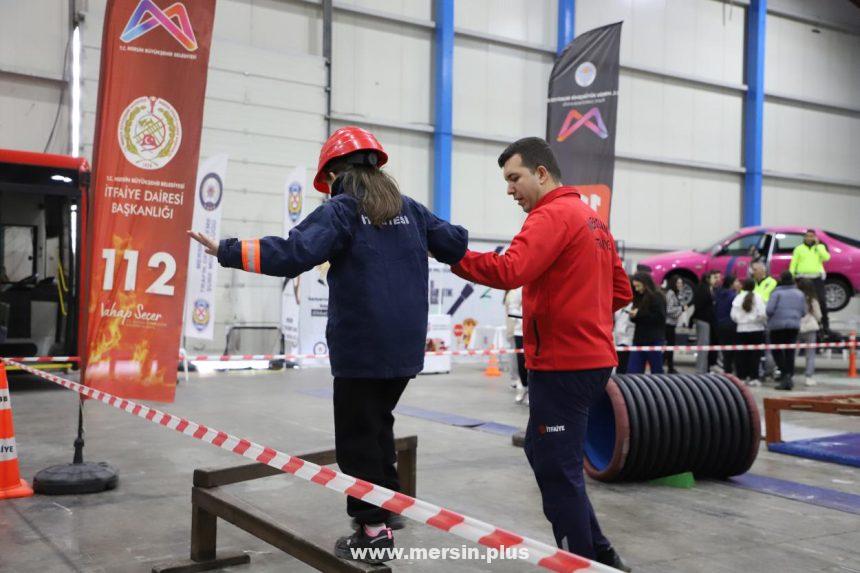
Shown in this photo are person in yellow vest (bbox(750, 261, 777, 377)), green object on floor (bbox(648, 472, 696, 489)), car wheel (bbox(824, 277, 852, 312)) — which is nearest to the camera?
green object on floor (bbox(648, 472, 696, 489))

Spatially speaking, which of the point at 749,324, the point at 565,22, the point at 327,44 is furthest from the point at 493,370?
the point at 565,22

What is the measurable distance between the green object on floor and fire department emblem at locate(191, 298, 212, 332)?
8.44 metres

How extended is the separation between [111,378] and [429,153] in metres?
14.0

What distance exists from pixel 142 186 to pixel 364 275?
10.3ft

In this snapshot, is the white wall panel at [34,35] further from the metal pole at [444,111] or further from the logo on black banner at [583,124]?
the logo on black banner at [583,124]

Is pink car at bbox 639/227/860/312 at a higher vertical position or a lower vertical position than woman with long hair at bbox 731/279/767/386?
higher

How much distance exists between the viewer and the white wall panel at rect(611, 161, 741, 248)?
21281 mm

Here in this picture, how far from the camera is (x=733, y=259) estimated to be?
16.5m

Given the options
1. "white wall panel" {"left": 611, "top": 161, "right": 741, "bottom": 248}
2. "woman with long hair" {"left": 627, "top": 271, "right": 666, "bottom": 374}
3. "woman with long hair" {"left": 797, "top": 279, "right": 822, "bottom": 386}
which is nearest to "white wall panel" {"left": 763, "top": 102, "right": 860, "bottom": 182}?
"white wall panel" {"left": 611, "top": 161, "right": 741, "bottom": 248}

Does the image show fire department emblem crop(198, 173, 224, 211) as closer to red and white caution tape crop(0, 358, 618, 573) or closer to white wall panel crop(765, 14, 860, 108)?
red and white caution tape crop(0, 358, 618, 573)

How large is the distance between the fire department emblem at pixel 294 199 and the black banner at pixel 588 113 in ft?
21.6

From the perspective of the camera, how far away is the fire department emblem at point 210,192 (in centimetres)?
1234

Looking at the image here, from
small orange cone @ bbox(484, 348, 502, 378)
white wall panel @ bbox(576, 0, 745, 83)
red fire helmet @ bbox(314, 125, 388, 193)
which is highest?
white wall panel @ bbox(576, 0, 745, 83)

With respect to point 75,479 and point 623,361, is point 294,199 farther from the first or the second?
point 75,479
